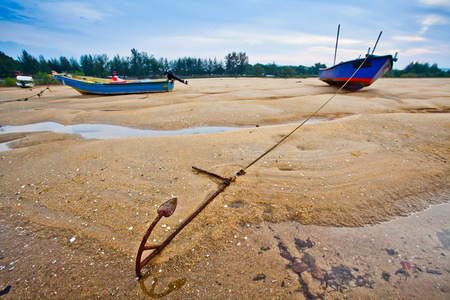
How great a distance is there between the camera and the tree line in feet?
156

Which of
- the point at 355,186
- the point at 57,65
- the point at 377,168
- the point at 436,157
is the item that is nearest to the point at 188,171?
the point at 355,186

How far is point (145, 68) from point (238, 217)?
76.3m

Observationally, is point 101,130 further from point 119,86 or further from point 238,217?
point 119,86

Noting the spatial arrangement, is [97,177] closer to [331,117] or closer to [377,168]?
[377,168]

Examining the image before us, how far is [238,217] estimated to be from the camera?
2775 millimetres

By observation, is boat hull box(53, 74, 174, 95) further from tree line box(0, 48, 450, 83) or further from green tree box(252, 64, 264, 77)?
green tree box(252, 64, 264, 77)

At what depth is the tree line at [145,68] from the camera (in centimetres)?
4744

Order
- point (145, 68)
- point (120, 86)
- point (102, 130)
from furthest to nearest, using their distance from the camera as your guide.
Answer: point (145, 68)
point (120, 86)
point (102, 130)

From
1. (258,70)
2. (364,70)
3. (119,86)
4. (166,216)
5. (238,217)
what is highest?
(258,70)

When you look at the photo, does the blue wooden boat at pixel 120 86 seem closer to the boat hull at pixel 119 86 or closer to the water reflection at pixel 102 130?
the boat hull at pixel 119 86

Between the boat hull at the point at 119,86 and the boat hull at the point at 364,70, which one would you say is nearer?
the boat hull at the point at 364,70

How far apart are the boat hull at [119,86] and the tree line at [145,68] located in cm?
2610

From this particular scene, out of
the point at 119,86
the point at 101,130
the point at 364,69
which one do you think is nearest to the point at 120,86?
the point at 119,86

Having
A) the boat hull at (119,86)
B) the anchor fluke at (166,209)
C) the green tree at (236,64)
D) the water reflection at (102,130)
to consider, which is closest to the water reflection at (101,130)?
the water reflection at (102,130)
